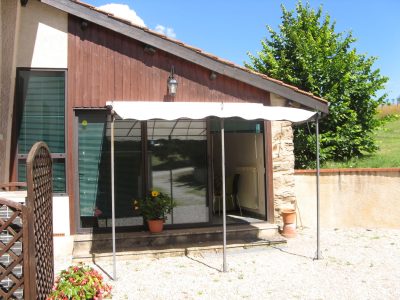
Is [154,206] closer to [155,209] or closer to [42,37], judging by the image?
[155,209]

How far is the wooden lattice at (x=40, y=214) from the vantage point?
155 inches

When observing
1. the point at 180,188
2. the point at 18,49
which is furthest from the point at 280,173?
the point at 18,49

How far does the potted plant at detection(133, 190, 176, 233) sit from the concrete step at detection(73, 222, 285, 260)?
0.61 ft

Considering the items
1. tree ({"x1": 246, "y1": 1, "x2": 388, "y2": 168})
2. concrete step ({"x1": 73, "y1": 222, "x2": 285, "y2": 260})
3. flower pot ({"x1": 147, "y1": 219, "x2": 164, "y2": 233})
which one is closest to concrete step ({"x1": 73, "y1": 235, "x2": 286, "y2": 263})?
concrete step ({"x1": 73, "y1": 222, "x2": 285, "y2": 260})

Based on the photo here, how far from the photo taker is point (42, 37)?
7.99m

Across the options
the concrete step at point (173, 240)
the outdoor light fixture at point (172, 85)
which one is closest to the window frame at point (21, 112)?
the concrete step at point (173, 240)

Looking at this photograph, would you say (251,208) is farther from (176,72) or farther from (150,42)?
(150,42)

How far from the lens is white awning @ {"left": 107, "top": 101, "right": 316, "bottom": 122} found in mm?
6539

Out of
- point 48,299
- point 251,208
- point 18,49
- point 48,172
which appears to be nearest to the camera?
point 48,299

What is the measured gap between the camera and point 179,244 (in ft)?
26.7

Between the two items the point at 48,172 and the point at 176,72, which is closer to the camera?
the point at 48,172

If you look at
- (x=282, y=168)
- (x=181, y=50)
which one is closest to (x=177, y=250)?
(x=282, y=168)

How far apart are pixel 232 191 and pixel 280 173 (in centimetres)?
237

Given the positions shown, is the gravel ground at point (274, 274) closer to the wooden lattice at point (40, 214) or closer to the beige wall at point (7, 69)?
the wooden lattice at point (40, 214)
